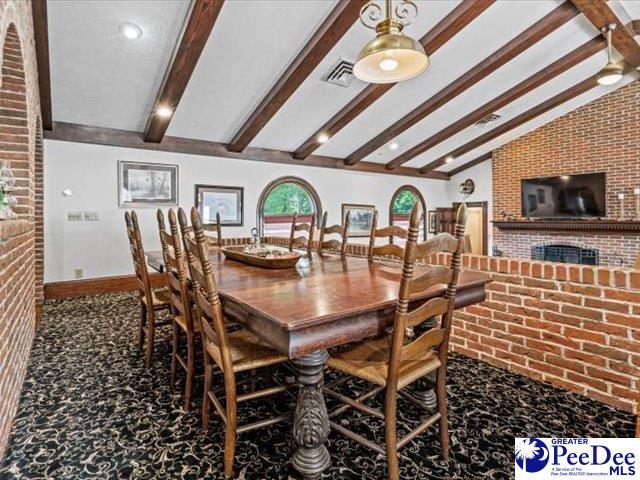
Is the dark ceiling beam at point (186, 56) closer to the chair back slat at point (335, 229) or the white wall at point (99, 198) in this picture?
the white wall at point (99, 198)

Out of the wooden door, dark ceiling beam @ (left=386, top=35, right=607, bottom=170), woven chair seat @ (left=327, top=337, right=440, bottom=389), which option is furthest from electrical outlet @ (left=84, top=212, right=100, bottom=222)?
the wooden door

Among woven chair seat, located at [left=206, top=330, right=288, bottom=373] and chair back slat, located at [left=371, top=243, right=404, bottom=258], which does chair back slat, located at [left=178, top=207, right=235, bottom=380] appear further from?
chair back slat, located at [left=371, top=243, right=404, bottom=258]

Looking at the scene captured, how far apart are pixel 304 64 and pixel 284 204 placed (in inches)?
131

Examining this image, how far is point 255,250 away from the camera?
8.98ft

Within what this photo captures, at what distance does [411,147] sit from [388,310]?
652 centimetres

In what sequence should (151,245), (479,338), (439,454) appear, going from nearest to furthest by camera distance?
→ (439,454) < (479,338) < (151,245)

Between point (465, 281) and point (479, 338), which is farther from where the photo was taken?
point (479, 338)

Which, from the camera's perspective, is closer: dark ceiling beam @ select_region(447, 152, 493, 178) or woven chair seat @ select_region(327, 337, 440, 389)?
woven chair seat @ select_region(327, 337, 440, 389)

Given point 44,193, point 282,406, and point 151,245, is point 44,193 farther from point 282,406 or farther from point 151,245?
point 282,406

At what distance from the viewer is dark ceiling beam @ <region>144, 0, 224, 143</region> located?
9.73ft

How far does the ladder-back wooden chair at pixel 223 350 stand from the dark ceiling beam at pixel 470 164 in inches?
325

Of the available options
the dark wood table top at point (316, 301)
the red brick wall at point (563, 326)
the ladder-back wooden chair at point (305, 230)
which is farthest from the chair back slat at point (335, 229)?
the red brick wall at point (563, 326)

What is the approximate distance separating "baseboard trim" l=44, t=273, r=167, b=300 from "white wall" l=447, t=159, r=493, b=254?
24.1ft

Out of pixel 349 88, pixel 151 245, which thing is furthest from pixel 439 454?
pixel 151 245
